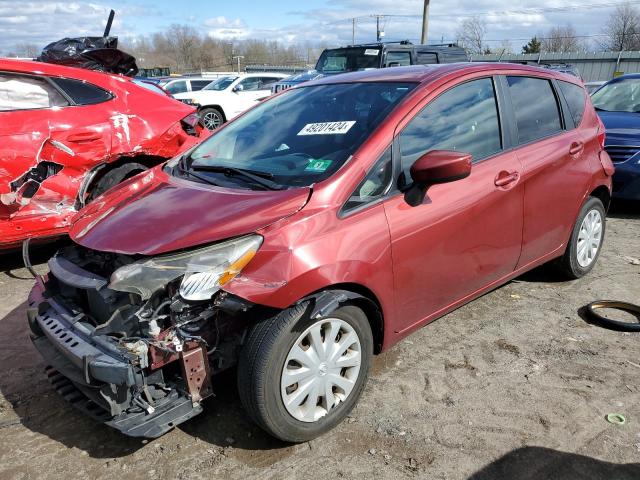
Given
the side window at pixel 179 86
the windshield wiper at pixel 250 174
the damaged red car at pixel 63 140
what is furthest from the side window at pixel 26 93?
the side window at pixel 179 86

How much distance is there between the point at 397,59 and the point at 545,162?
9.66 metres

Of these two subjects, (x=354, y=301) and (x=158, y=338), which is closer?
(x=158, y=338)

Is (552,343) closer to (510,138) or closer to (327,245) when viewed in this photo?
(510,138)

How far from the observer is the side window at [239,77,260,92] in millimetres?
16766

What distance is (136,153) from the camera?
533cm

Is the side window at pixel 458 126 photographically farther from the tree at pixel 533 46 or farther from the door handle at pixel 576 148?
the tree at pixel 533 46

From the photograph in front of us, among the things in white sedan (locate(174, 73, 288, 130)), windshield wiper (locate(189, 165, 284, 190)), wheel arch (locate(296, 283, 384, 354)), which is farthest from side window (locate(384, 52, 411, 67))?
wheel arch (locate(296, 283, 384, 354))

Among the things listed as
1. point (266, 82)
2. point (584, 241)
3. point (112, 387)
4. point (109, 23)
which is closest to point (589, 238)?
point (584, 241)

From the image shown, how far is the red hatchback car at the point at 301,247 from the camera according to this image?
2.41 meters

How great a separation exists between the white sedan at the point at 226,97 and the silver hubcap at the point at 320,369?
42.5 ft

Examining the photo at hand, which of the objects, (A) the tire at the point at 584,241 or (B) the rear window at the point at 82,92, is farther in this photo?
(B) the rear window at the point at 82,92

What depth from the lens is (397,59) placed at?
41.8 ft

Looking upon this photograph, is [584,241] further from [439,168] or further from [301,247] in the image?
[301,247]

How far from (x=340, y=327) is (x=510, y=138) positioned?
73.9 inches
